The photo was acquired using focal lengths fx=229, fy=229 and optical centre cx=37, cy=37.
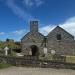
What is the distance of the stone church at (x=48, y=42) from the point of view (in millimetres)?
48844

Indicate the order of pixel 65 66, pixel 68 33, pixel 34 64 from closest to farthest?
pixel 65 66 → pixel 34 64 → pixel 68 33

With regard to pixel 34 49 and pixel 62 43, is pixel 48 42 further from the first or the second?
pixel 34 49

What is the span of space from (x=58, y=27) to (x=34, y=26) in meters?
5.35

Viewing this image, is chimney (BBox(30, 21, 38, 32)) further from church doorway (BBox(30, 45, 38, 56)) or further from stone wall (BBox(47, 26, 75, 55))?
church doorway (BBox(30, 45, 38, 56))

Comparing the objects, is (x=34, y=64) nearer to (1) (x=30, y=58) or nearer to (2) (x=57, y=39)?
(1) (x=30, y=58)

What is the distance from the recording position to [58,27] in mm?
49500

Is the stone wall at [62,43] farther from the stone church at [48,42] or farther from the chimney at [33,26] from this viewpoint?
the chimney at [33,26]

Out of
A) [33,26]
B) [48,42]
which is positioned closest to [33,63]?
[48,42]

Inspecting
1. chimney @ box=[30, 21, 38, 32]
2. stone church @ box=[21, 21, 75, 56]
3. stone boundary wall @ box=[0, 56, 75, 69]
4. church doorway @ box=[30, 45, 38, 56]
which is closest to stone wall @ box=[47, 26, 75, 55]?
stone church @ box=[21, 21, 75, 56]

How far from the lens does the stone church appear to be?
48844 millimetres

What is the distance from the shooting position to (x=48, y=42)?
1969 inches

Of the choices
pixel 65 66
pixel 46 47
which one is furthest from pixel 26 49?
pixel 65 66

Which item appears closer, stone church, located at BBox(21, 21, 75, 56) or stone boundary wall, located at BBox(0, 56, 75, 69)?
stone boundary wall, located at BBox(0, 56, 75, 69)

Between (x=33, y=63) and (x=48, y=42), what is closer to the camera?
(x=33, y=63)
